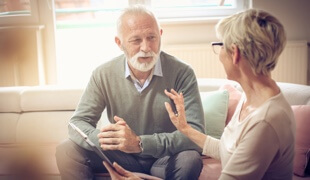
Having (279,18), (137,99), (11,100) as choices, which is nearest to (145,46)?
(137,99)

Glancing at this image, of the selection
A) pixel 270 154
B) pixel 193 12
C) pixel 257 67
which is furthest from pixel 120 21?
pixel 193 12

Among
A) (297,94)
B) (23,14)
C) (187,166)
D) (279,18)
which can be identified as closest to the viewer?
(187,166)

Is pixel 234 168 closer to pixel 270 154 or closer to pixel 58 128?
pixel 270 154

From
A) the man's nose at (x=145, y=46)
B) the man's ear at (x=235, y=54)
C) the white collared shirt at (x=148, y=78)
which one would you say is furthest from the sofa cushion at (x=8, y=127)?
the man's ear at (x=235, y=54)

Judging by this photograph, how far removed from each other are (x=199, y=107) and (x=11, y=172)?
0.81 metres

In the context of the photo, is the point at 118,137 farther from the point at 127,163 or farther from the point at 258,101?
the point at 258,101

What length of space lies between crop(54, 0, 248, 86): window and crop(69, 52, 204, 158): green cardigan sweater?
997 mm

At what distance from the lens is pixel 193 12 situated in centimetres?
271

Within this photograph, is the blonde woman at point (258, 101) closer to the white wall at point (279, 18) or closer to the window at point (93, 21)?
the window at point (93, 21)

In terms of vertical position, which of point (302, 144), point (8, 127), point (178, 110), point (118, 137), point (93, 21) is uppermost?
point (93, 21)

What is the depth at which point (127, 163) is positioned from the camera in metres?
1.18

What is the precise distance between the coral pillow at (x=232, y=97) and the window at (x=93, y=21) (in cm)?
101

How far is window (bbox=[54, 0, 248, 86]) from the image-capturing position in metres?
2.71

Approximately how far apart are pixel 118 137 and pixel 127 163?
0.16m
